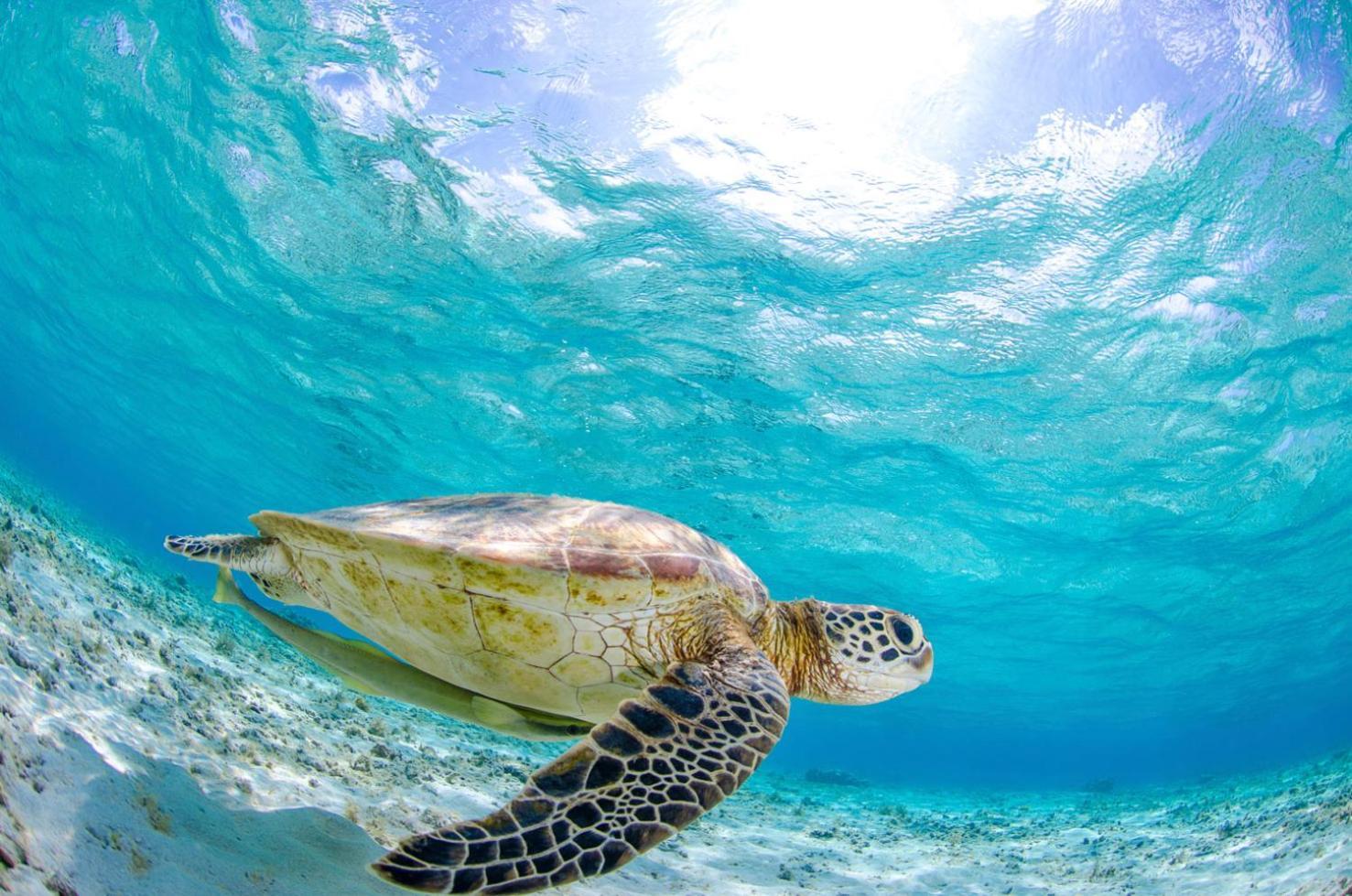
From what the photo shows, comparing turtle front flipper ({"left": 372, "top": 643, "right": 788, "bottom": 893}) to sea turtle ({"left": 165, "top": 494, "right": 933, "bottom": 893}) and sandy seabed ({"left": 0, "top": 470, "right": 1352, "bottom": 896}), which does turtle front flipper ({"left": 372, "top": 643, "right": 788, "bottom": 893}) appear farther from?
sandy seabed ({"left": 0, "top": 470, "right": 1352, "bottom": 896})

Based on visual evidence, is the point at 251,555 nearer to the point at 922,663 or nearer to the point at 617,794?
the point at 617,794

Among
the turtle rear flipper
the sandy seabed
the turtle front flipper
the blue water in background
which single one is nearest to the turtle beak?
the turtle front flipper

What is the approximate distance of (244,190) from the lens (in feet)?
42.1

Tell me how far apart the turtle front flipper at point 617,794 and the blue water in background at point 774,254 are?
853cm

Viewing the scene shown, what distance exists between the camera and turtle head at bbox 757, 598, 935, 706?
393 centimetres

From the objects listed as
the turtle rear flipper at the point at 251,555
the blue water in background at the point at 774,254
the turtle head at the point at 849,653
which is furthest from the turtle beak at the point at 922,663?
the blue water in background at the point at 774,254

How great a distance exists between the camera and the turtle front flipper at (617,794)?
188 centimetres

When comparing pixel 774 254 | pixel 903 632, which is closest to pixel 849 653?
pixel 903 632

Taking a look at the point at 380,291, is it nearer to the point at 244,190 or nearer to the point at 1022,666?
the point at 244,190

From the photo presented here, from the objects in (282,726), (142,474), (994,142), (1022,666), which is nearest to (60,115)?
(282,726)

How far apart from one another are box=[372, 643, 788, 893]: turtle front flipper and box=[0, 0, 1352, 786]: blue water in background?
853 cm

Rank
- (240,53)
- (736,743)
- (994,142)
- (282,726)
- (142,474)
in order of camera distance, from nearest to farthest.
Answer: (736,743) < (282,726) < (994,142) < (240,53) < (142,474)

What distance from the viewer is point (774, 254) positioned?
10641mm

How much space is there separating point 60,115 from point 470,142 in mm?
10832
